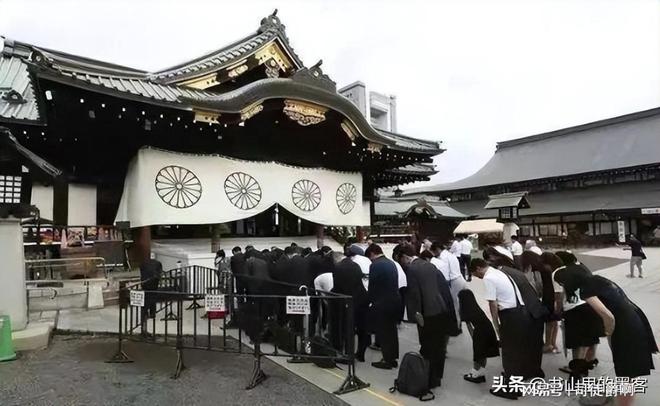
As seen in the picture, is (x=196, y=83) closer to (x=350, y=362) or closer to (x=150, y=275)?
(x=150, y=275)

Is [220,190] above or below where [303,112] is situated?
below

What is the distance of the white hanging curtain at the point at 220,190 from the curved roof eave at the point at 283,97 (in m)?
1.80

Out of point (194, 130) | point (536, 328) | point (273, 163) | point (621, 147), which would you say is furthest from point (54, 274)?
point (621, 147)

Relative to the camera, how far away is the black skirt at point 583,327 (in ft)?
15.5

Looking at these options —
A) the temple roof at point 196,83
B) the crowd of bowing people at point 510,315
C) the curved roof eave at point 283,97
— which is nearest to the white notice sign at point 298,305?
the crowd of bowing people at point 510,315

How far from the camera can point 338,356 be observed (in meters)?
4.93

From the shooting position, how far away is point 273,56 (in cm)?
1300

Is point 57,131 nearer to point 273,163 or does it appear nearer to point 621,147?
point 273,163

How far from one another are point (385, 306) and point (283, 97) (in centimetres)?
732

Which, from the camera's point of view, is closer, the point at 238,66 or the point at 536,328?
the point at 536,328

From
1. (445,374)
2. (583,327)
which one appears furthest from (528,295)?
(445,374)

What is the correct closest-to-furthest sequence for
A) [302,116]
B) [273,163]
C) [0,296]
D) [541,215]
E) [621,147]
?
1. [0,296]
2. [302,116]
3. [273,163]
4. [541,215]
5. [621,147]

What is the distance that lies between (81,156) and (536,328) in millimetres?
11523

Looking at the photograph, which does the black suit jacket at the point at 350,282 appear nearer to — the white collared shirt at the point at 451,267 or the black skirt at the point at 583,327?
the white collared shirt at the point at 451,267
